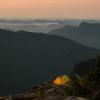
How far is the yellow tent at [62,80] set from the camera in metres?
4.88

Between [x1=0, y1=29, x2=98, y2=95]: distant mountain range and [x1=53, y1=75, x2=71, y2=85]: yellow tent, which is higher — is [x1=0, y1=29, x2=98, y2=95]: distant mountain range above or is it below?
below

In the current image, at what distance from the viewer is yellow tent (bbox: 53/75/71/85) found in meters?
4.88

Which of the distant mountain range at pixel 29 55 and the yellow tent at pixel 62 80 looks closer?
the yellow tent at pixel 62 80

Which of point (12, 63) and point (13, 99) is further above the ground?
point (13, 99)

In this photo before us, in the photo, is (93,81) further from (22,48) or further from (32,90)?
(22,48)

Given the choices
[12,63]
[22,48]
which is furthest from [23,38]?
[12,63]

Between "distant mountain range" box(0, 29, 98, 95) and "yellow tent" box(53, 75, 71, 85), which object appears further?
"distant mountain range" box(0, 29, 98, 95)

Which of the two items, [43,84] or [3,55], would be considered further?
[3,55]

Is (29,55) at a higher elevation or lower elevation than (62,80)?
lower

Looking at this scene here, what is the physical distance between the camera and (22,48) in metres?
191

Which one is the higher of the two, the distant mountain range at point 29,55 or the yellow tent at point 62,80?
the yellow tent at point 62,80

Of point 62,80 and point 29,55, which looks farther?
point 29,55

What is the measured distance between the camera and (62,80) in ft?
A: 16.3

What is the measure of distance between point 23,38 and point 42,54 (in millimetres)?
14491
